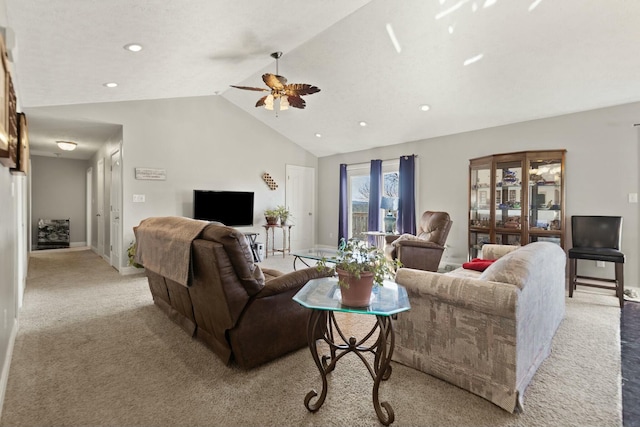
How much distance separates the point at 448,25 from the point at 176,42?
2.77 m

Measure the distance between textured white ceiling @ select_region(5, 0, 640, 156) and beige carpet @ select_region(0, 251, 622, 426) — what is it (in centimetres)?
233

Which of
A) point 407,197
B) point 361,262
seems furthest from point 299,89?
point 407,197

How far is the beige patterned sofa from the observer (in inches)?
71.1

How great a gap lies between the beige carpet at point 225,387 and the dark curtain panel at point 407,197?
3.49 meters

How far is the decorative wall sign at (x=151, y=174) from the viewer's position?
17.8 feet

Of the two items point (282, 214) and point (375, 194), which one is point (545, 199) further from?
point (282, 214)

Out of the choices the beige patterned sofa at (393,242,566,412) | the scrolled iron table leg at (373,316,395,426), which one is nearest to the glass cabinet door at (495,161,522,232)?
the beige patterned sofa at (393,242,566,412)

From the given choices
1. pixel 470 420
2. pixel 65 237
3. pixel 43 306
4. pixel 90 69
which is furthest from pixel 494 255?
pixel 65 237

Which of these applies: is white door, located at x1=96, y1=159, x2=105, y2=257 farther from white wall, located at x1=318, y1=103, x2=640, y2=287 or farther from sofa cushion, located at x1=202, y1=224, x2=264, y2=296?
white wall, located at x1=318, y1=103, x2=640, y2=287

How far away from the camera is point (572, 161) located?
15.3ft

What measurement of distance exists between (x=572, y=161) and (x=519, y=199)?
2.75 feet

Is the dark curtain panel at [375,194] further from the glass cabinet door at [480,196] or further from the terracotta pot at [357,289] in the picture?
the terracotta pot at [357,289]

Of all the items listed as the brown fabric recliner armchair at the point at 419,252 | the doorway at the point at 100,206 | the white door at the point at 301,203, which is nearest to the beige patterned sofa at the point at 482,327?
the brown fabric recliner armchair at the point at 419,252

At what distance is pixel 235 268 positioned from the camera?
82.7 inches
